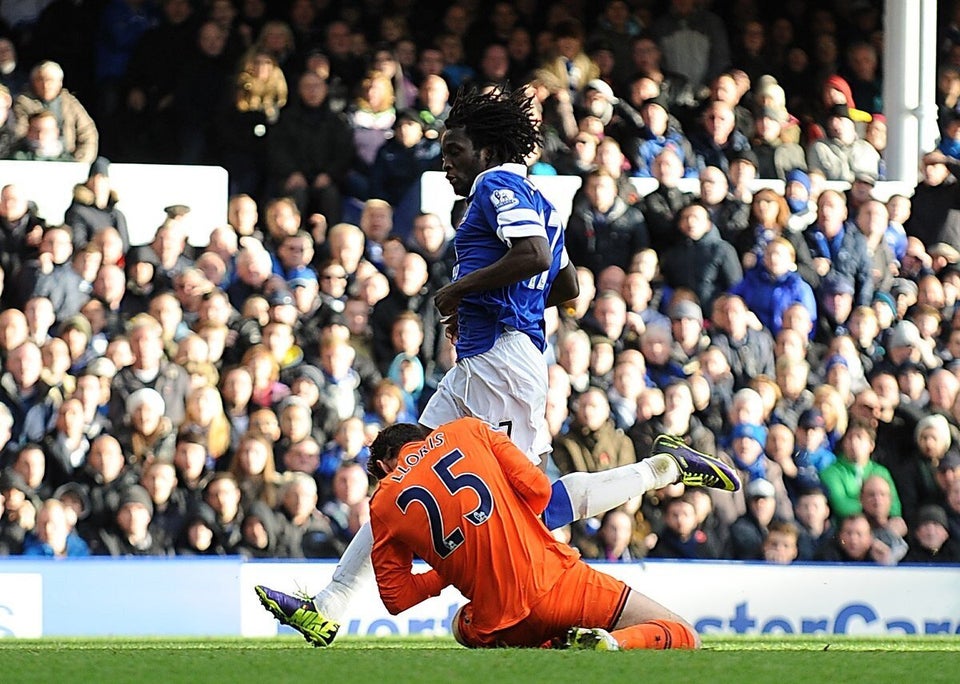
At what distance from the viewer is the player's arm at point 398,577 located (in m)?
6.03

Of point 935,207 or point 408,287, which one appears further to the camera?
point 935,207

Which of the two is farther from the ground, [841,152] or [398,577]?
[398,577]

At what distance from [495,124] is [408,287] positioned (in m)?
4.04

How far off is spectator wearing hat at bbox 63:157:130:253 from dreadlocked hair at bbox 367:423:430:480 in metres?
4.52

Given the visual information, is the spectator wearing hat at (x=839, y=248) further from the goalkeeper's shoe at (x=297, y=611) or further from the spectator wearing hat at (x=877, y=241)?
the goalkeeper's shoe at (x=297, y=611)

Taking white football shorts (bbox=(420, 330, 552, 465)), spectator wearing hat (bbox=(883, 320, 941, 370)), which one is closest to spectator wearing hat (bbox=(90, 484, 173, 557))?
white football shorts (bbox=(420, 330, 552, 465))

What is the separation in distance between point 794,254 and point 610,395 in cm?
181

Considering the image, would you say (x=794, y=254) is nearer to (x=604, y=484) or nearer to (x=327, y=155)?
(x=327, y=155)

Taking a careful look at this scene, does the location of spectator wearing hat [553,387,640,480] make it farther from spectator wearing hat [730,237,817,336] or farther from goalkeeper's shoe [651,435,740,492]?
goalkeeper's shoe [651,435,740,492]

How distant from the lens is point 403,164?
11.2m

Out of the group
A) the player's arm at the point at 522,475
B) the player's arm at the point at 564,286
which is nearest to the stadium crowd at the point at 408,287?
the player's arm at the point at 564,286

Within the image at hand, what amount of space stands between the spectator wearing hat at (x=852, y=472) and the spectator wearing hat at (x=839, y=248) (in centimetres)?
118

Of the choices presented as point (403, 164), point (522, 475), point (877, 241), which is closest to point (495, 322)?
point (522, 475)

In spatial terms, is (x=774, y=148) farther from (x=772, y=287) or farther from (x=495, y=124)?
(x=495, y=124)
